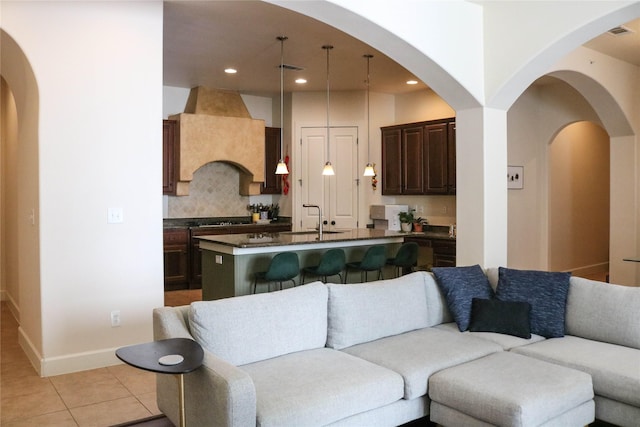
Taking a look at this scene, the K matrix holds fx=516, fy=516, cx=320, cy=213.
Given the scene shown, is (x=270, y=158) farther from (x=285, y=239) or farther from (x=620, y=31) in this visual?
(x=620, y=31)

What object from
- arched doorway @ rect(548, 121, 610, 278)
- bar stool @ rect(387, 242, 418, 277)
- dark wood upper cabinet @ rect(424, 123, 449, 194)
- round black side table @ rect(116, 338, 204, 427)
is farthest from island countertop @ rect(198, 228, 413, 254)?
arched doorway @ rect(548, 121, 610, 278)

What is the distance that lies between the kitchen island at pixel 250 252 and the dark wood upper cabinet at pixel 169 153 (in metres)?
2.23

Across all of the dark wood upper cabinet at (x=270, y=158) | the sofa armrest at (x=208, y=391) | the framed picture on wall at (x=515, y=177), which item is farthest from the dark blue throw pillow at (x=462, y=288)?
the dark wood upper cabinet at (x=270, y=158)

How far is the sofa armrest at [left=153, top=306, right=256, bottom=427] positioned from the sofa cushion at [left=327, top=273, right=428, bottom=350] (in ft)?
3.12

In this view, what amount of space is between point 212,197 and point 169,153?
45.5 inches

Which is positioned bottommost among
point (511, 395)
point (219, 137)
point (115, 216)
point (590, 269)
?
point (590, 269)

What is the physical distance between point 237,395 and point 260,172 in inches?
249

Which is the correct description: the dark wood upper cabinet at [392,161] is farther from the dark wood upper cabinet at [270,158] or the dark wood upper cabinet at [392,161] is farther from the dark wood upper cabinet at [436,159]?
the dark wood upper cabinet at [270,158]

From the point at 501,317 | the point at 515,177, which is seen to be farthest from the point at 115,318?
the point at 515,177

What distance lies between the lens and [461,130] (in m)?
4.82

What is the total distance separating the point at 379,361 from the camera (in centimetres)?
307

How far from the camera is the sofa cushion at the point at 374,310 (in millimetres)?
3350

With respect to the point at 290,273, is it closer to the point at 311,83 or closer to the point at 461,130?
the point at 461,130

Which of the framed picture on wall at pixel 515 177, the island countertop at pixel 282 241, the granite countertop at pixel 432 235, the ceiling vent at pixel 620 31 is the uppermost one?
the ceiling vent at pixel 620 31
